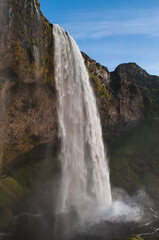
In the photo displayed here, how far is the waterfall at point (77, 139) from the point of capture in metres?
31.9

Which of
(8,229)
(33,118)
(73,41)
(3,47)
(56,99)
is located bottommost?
(8,229)

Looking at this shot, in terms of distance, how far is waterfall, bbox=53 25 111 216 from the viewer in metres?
31.9

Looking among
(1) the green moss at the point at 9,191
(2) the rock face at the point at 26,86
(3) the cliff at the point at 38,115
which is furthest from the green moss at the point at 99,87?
(1) the green moss at the point at 9,191

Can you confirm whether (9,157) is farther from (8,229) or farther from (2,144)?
(8,229)

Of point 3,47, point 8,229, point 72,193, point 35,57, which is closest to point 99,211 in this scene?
point 72,193

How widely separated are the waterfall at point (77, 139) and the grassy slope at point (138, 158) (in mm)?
8979

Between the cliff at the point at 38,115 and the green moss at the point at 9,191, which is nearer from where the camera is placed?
the cliff at the point at 38,115

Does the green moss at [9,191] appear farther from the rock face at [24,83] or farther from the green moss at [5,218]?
the green moss at [5,218]

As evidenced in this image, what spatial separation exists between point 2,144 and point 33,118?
5970mm

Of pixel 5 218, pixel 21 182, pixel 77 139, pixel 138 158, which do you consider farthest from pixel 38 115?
pixel 138 158

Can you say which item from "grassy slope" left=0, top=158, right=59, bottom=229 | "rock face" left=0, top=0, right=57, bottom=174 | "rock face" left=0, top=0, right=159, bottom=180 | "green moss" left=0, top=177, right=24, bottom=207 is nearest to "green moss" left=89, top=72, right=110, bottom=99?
"rock face" left=0, top=0, right=159, bottom=180

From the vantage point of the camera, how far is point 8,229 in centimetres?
2378

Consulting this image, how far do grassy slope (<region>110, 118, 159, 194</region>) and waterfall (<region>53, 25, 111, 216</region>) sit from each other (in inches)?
354

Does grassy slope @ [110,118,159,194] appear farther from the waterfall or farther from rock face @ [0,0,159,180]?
rock face @ [0,0,159,180]
